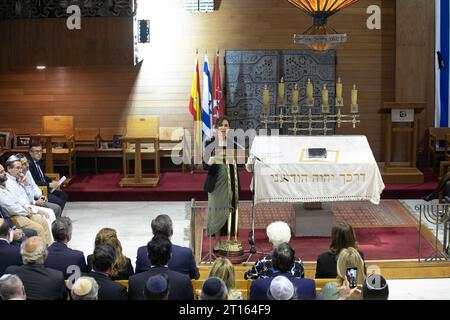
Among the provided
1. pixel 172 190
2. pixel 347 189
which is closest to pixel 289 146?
pixel 347 189

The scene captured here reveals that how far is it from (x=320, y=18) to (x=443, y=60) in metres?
5.44

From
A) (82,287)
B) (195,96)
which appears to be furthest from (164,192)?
(82,287)

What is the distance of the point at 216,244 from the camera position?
861 centimetres

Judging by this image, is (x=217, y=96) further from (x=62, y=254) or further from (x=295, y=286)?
(x=295, y=286)

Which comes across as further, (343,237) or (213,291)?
(343,237)

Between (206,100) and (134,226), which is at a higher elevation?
(206,100)

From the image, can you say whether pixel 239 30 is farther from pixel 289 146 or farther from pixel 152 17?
pixel 289 146

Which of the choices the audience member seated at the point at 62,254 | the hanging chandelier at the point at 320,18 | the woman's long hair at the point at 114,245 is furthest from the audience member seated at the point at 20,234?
the hanging chandelier at the point at 320,18

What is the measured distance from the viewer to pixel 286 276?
17.0ft

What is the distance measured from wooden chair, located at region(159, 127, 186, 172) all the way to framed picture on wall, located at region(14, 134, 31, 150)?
6.86 feet

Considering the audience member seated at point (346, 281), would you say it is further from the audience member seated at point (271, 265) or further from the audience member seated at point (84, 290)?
the audience member seated at point (84, 290)

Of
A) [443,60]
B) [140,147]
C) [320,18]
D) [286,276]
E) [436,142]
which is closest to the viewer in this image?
[286,276]

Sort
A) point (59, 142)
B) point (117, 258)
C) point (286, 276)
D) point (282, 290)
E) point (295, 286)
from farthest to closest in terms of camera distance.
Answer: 1. point (59, 142)
2. point (117, 258)
3. point (286, 276)
4. point (295, 286)
5. point (282, 290)

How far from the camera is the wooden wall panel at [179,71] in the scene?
12617 mm
